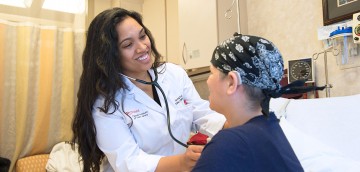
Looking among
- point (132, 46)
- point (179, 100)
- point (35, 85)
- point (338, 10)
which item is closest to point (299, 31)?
point (338, 10)

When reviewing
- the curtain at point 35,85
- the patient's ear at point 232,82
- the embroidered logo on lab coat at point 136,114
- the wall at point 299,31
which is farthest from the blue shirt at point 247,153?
the curtain at point 35,85

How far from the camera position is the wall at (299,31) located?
1.44 meters

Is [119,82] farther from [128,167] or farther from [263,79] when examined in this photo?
[263,79]

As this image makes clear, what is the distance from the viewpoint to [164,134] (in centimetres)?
116

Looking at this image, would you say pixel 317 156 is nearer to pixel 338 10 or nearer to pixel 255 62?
pixel 255 62

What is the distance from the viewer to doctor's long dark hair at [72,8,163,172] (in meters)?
1.11

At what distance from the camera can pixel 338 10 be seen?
1425 millimetres

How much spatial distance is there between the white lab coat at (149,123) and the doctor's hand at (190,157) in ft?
0.52

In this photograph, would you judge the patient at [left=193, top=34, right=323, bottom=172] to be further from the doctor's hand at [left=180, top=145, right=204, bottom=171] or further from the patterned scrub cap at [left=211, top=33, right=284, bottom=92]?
the doctor's hand at [left=180, top=145, right=204, bottom=171]

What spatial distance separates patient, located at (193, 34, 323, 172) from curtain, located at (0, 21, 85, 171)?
6.27 ft

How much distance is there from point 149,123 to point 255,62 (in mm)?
573

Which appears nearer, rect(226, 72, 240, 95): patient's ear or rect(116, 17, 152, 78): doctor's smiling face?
rect(226, 72, 240, 95): patient's ear

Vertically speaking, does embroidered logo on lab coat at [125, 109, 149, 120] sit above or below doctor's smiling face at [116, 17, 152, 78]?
below

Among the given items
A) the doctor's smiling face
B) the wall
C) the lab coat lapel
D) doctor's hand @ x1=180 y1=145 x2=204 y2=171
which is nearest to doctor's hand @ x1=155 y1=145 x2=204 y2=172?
doctor's hand @ x1=180 y1=145 x2=204 y2=171
